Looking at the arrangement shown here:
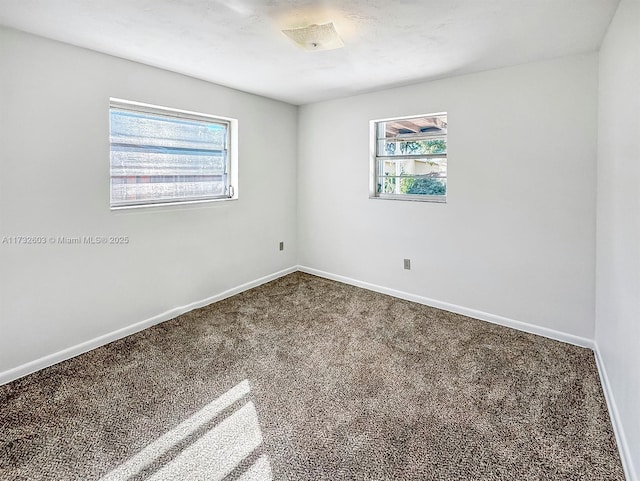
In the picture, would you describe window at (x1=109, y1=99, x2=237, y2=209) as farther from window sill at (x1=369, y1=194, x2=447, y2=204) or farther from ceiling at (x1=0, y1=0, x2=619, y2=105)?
window sill at (x1=369, y1=194, x2=447, y2=204)

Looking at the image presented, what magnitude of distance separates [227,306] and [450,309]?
2261mm

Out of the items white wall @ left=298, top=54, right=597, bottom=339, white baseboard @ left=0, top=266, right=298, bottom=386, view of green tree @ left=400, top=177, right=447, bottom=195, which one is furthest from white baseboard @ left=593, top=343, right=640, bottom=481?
white baseboard @ left=0, top=266, right=298, bottom=386

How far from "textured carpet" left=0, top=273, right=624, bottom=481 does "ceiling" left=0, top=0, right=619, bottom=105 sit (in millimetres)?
2228

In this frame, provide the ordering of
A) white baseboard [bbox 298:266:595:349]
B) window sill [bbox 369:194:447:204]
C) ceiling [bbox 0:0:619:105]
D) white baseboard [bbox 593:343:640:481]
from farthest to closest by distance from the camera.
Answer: window sill [bbox 369:194:447:204] → white baseboard [bbox 298:266:595:349] → ceiling [bbox 0:0:619:105] → white baseboard [bbox 593:343:640:481]

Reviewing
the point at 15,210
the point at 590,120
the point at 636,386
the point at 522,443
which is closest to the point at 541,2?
the point at 590,120

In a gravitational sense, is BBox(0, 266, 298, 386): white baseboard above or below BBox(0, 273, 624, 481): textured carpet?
above

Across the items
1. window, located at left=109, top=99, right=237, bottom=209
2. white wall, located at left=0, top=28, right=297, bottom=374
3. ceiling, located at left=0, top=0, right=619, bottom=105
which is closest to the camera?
ceiling, located at left=0, top=0, right=619, bottom=105

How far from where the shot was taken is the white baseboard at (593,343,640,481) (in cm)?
151

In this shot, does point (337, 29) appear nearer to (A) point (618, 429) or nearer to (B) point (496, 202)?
(B) point (496, 202)

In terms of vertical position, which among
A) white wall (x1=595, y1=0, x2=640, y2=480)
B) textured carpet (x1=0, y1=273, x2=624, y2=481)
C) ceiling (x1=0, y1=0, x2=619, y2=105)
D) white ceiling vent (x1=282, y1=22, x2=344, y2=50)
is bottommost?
textured carpet (x1=0, y1=273, x2=624, y2=481)

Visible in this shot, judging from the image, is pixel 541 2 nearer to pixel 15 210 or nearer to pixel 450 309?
pixel 450 309

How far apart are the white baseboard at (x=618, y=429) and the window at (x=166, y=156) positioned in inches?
138

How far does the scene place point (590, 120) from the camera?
258 centimetres

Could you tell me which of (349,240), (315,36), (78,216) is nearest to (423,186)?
(349,240)
